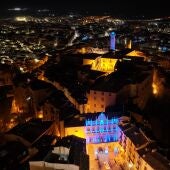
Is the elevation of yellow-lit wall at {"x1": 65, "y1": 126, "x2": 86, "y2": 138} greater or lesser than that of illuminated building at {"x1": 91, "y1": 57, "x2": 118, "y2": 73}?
lesser

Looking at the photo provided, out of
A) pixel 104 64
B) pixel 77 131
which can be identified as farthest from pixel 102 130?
pixel 104 64

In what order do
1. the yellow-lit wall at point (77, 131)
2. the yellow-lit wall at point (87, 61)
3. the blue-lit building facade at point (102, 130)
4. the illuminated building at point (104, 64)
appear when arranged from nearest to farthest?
the blue-lit building facade at point (102, 130) < the yellow-lit wall at point (77, 131) < the illuminated building at point (104, 64) < the yellow-lit wall at point (87, 61)

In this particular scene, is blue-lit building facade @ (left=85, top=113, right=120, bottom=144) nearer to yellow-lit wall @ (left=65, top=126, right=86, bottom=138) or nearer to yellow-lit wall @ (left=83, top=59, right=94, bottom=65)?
yellow-lit wall @ (left=65, top=126, right=86, bottom=138)

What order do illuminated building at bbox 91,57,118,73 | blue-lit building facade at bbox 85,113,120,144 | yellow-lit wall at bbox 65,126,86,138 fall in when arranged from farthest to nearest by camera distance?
illuminated building at bbox 91,57,118,73 → yellow-lit wall at bbox 65,126,86,138 → blue-lit building facade at bbox 85,113,120,144

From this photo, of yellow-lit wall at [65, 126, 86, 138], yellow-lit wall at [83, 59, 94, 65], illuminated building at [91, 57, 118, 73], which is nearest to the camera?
yellow-lit wall at [65, 126, 86, 138]

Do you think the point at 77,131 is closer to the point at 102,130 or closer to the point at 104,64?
the point at 102,130

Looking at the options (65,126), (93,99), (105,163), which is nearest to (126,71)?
(93,99)

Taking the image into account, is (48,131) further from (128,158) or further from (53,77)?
(53,77)

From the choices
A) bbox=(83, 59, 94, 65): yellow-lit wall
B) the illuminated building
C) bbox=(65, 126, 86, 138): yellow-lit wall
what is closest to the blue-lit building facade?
bbox=(65, 126, 86, 138): yellow-lit wall

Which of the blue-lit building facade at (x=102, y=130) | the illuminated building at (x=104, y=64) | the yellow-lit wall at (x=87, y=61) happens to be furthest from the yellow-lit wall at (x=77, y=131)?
the yellow-lit wall at (x=87, y=61)

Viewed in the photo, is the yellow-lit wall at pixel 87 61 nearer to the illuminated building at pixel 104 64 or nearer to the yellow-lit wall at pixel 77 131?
the illuminated building at pixel 104 64
